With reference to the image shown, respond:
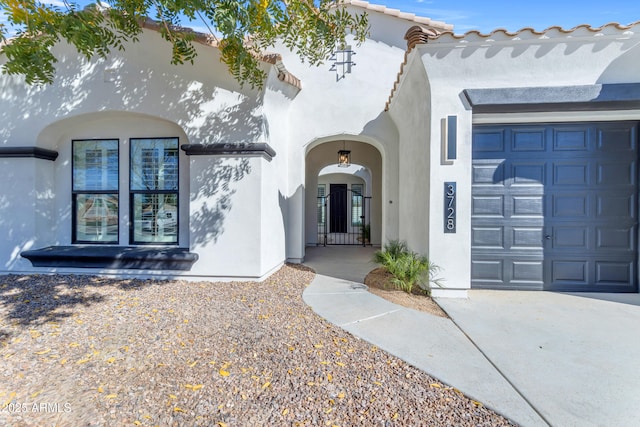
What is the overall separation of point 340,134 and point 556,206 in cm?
478

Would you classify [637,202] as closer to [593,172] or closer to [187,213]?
[593,172]

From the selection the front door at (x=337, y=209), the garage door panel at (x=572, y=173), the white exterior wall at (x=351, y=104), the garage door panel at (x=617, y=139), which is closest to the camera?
the garage door panel at (x=617, y=139)

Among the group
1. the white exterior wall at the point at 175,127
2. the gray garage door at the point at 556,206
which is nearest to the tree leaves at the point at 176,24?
the white exterior wall at the point at 175,127

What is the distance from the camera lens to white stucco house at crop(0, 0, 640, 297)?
15.0 feet

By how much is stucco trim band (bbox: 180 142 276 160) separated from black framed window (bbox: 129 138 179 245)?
2.90ft

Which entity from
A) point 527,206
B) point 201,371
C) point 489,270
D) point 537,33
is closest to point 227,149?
point 201,371

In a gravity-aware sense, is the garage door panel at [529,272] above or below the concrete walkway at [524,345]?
above

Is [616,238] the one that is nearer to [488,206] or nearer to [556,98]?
[488,206]

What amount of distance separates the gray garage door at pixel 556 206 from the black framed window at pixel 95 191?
7322 millimetres

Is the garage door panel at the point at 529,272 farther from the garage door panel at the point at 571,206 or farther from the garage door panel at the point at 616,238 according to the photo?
the garage door panel at the point at 616,238

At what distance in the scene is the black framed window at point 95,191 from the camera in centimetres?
630

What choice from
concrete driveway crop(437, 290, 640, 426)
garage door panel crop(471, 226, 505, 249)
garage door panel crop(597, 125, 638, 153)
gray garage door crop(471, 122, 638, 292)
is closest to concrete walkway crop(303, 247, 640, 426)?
concrete driveway crop(437, 290, 640, 426)

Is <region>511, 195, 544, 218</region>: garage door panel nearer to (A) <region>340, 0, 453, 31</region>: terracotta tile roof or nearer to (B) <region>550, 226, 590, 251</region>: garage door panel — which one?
(B) <region>550, 226, 590, 251</region>: garage door panel

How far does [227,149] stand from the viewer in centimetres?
550
